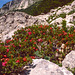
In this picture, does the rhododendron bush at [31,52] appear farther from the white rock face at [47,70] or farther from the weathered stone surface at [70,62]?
the weathered stone surface at [70,62]

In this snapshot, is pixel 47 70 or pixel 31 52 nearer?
pixel 47 70

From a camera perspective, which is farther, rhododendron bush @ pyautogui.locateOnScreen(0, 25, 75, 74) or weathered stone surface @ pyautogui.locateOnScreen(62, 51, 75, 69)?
weathered stone surface @ pyautogui.locateOnScreen(62, 51, 75, 69)

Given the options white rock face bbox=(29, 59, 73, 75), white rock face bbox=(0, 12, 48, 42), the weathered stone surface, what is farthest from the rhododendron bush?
white rock face bbox=(0, 12, 48, 42)

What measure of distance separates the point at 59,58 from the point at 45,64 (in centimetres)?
172

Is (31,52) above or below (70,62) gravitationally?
above

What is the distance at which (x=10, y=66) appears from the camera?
411 centimetres

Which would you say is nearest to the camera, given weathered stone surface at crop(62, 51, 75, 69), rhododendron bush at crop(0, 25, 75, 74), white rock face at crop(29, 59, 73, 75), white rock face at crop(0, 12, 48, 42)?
white rock face at crop(29, 59, 73, 75)

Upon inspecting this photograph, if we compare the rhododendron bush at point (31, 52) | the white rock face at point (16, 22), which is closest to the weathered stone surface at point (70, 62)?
the rhododendron bush at point (31, 52)

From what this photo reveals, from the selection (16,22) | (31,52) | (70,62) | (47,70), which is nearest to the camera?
(47,70)

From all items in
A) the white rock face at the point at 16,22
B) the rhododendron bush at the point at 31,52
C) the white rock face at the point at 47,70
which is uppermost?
the white rock face at the point at 16,22

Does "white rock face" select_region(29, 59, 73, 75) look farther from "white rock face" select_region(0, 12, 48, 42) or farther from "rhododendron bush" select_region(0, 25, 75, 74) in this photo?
"white rock face" select_region(0, 12, 48, 42)

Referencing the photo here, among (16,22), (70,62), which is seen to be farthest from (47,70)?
(16,22)

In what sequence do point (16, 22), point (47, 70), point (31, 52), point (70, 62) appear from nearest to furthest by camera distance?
point (47, 70) → point (70, 62) → point (31, 52) → point (16, 22)

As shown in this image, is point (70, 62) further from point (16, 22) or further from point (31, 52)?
point (16, 22)
